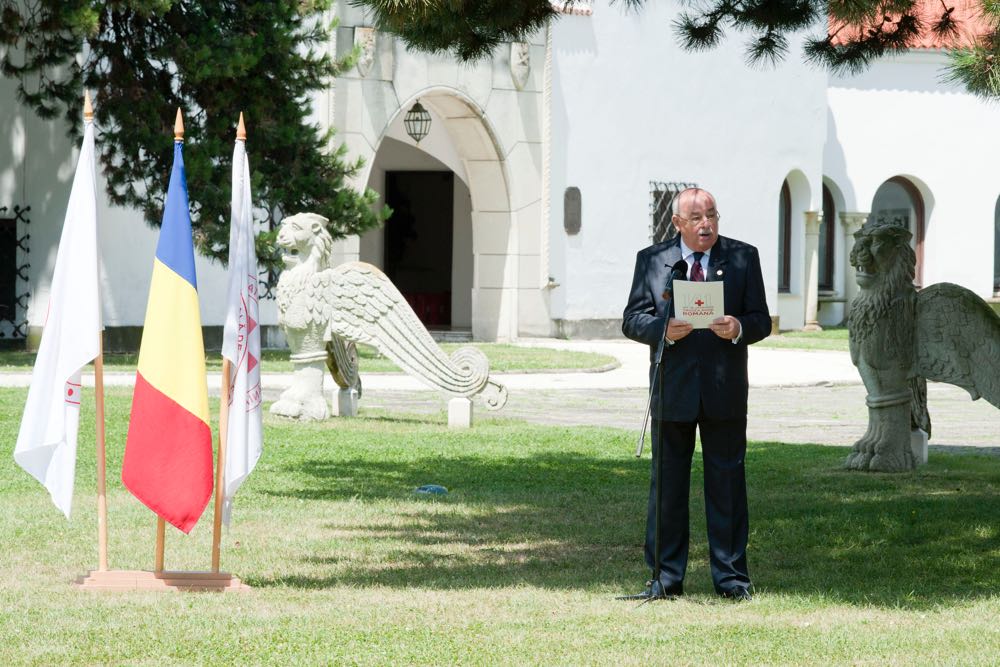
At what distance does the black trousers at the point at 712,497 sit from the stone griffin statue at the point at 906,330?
422 centimetres

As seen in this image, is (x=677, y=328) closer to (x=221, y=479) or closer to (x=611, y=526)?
(x=221, y=479)

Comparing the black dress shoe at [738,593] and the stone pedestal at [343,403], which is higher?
the stone pedestal at [343,403]

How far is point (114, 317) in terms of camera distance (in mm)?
22797

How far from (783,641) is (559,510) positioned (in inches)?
146

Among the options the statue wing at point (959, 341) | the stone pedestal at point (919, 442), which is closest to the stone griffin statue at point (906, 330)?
the statue wing at point (959, 341)

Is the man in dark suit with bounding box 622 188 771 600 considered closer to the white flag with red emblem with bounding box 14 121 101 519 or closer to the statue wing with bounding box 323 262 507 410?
the white flag with red emblem with bounding box 14 121 101 519

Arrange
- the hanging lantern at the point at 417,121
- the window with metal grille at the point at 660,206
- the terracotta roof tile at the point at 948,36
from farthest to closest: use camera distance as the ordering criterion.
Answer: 1. the window with metal grille at the point at 660,206
2. the hanging lantern at the point at 417,121
3. the terracotta roof tile at the point at 948,36

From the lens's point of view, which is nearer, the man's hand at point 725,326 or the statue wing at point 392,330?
the man's hand at point 725,326

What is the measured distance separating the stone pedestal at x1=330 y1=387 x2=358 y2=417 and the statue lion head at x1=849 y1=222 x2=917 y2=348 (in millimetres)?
5506

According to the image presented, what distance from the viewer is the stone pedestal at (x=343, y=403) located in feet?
48.0

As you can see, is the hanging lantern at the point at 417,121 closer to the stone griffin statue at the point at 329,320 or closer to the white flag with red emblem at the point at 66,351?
the stone griffin statue at the point at 329,320

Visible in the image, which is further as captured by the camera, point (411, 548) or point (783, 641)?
point (411, 548)

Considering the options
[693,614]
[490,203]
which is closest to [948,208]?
[490,203]

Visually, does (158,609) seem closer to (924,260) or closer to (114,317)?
(114,317)
